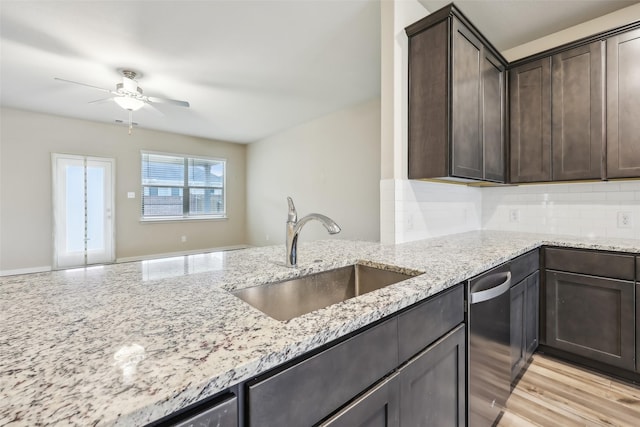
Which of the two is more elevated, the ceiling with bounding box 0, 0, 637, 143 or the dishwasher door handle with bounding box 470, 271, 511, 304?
the ceiling with bounding box 0, 0, 637, 143

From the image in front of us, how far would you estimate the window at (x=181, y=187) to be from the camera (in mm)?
6090

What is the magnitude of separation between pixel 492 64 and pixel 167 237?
20.8 ft

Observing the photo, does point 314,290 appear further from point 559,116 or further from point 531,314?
point 559,116

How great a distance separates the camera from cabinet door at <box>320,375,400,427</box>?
0.69 meters

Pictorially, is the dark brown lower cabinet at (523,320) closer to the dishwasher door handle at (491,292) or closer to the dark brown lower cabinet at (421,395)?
the dishwasher door handle at (491,292)

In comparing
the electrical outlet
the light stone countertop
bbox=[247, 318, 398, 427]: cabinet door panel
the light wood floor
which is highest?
the electrical outlet

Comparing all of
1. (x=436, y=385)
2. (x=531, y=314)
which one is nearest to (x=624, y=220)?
(x=531, y=314)

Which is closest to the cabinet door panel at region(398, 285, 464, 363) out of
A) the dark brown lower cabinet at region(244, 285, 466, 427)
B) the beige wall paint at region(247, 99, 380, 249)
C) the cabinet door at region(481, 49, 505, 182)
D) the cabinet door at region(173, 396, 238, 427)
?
the dark brown lower cabinet at region(244, 285, 466, 427)

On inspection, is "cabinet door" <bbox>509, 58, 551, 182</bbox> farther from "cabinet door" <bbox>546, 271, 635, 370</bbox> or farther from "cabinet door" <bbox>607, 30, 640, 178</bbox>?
"cabinet door" <bbox>546, 271, 635, 370</bbox>

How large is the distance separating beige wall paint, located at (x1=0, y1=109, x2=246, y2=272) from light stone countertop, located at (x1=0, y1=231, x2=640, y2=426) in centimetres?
528

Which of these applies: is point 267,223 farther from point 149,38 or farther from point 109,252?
point 149,38

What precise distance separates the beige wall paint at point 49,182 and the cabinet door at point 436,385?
20.7 ft

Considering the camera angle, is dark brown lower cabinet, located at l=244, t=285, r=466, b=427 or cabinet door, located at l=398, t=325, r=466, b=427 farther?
cabinet door, located at l=398, t=325, r=466, b=427

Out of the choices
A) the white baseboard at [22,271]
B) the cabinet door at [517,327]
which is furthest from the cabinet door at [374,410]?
the white baseboard at [22,271]
